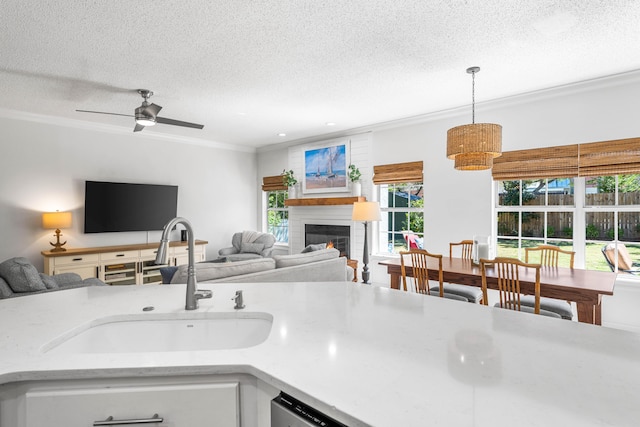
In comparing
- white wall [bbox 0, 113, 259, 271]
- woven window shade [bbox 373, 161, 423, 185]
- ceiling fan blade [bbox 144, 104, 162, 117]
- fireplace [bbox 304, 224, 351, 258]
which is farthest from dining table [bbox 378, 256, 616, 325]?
white wall [bbox 0, 113, 259, 271]

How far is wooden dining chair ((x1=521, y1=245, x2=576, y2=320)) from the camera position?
2744 millimetres

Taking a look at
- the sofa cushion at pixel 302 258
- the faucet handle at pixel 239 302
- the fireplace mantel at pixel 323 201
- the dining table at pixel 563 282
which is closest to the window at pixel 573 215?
the dining table at pixel 563 282

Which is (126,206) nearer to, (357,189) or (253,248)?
(253,248)

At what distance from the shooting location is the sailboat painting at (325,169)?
5859 millimetres

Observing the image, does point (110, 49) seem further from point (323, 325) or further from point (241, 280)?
point (323, 325)

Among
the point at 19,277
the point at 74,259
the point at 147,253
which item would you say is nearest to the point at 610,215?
the point at 19,277

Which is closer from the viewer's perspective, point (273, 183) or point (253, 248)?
point (253, 248)

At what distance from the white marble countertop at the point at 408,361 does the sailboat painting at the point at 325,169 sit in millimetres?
4498

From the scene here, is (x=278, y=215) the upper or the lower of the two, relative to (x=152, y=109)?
lower

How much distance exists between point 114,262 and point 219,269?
3056mm

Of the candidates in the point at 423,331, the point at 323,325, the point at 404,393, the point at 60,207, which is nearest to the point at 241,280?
the point at 323,325

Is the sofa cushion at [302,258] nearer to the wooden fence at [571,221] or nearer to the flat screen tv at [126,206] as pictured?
the wooden fence at [571,221]

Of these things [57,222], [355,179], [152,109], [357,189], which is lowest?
[57,222]

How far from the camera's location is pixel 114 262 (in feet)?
16.6
